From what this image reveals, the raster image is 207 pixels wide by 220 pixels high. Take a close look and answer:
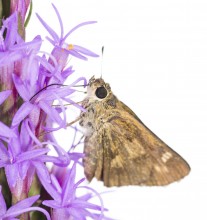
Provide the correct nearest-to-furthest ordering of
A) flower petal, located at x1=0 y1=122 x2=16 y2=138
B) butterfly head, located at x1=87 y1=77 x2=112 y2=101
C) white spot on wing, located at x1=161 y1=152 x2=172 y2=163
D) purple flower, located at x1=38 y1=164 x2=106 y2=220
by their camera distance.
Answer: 1. flower petal, located at x1=0 y1=122 x2=16 y2=138
2. purple flower, located at x1=38 y1=164 x2=106 y2=220
3. butterfly head, located at x1=87 y1=77 x2=112 y2=101
4. white spot on wing, located at x1=161 y1=152 x2=172 y2=163

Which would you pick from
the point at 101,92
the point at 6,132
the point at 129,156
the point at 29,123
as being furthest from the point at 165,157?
the point at 6,132

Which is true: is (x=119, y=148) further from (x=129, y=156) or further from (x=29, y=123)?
(x=29, y=123)

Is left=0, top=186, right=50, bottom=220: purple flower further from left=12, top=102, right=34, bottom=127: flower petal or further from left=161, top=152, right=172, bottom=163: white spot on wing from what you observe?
left=161, top=152, right=172, bottom=163: white spot on wing

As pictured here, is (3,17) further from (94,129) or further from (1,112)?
(94,129)

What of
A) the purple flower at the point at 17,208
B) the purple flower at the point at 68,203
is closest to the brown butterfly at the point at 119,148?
the purple flower at the point at 68,203

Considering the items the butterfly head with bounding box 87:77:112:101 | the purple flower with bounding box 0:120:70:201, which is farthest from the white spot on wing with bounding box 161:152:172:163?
the purple flower with bounding box 0:120:70:201

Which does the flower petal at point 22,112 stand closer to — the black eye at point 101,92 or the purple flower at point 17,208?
the purple flower at point 17,208

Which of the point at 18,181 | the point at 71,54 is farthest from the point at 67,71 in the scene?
the point at 18,181
